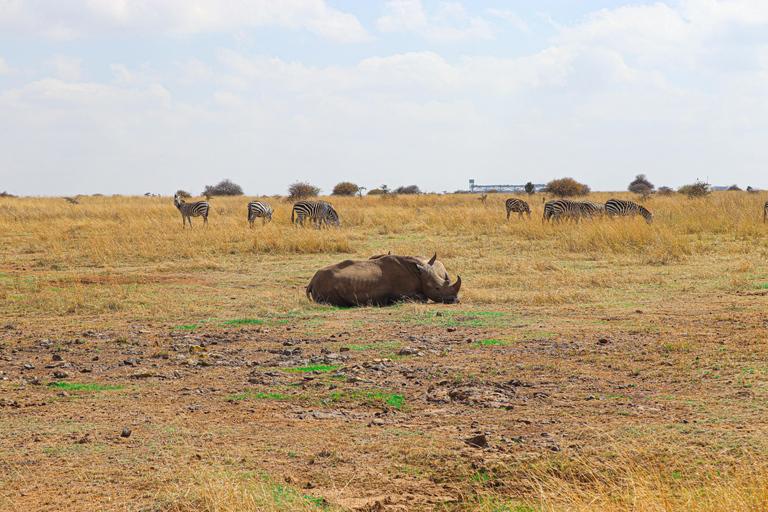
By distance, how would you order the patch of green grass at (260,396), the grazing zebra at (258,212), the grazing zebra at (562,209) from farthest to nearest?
1. the grazing zebra at (258,212)
2. the grazing zebra at (562,209)
3. the patch of green grass at (260,396)

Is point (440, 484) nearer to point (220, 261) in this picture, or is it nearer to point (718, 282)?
point (718, 282)

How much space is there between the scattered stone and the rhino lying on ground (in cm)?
493

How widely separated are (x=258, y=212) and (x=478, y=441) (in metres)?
18.3

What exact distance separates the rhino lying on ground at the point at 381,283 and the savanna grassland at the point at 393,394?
0.32 meters

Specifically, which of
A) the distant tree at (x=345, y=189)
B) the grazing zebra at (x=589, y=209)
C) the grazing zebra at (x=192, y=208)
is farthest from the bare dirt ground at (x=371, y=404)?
the distant tree at (x=345, y=189)

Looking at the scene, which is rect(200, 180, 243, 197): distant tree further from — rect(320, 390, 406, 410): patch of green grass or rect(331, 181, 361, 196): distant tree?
rect(320, 390, 406, 410): patch of green grass

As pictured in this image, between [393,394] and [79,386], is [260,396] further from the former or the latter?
[79,386]

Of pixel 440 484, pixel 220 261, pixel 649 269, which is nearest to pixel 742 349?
pixel 440 484

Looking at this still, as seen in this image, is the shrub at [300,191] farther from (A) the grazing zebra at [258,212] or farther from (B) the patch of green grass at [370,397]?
(B) the patch of green grass at [370,397]

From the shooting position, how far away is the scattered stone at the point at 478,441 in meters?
3.73

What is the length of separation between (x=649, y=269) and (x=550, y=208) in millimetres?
9771

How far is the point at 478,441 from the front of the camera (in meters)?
3.77

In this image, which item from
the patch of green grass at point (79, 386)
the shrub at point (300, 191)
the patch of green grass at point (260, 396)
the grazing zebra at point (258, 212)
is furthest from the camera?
the shrub at point (300, 191)

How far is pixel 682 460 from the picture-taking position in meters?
3.40
